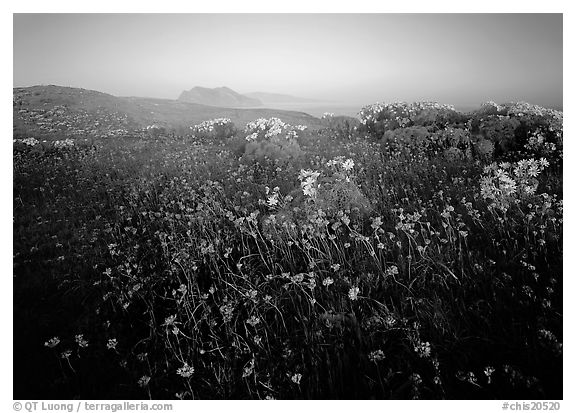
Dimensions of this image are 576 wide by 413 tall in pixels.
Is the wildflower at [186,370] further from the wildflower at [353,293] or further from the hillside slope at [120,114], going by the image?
the hillside slope at [120,114]

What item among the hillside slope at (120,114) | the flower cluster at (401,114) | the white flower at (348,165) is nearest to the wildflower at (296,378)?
the white flower at (348,165)

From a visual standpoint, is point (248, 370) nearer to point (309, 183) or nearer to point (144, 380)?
point (144, 380)

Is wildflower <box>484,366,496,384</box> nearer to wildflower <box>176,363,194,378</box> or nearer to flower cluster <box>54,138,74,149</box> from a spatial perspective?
wildflower <box>176,363,194,378</box>

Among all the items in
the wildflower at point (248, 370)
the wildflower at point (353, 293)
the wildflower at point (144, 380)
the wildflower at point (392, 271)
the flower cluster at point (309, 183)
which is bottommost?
the wildflower at point (144, 380)

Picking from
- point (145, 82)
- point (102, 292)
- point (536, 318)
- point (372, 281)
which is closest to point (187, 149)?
point (145, 82)

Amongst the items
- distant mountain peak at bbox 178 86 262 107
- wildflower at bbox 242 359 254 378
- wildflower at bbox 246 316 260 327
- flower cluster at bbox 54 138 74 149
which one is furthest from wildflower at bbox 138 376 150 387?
flower cluster at bbox 54 138 74 149
